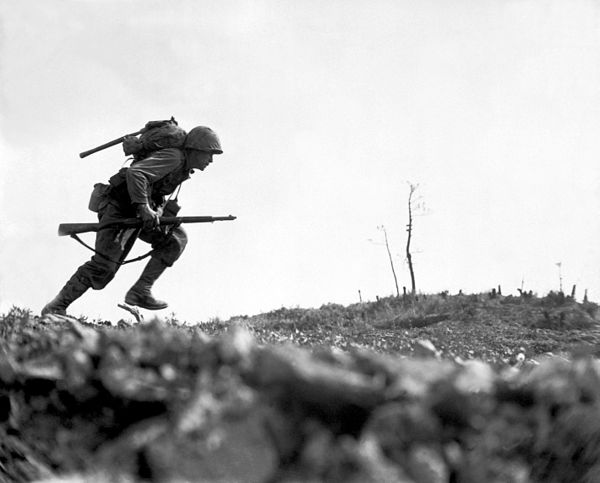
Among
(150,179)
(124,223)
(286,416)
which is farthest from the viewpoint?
(124,223)

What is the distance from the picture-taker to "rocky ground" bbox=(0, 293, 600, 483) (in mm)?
884

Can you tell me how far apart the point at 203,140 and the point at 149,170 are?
710mm

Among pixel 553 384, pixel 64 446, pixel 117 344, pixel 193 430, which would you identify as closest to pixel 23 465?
pixel 64 446

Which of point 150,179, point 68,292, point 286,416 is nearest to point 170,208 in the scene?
point 150,179

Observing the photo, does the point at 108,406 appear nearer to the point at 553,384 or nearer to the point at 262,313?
the point at 553,384

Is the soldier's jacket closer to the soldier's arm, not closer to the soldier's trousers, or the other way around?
the soldier's arm

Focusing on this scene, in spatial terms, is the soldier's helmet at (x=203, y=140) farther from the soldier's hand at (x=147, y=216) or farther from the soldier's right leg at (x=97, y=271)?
the soldier's right leg at (x=97, y=271)

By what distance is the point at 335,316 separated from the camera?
16.2 meters

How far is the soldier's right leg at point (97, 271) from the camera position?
21.7 feet

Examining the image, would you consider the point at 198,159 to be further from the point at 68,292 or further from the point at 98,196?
the point at 68,292

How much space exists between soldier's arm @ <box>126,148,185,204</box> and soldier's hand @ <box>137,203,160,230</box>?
59mm

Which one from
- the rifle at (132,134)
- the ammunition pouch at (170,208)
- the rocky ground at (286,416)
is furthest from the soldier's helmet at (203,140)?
the rocky ground at (286,416)

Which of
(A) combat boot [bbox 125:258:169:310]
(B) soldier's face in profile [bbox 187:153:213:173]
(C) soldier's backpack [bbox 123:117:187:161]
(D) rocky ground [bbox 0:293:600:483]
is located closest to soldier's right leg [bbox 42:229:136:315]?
(A) combat boot [bbox 125:258:169:310]

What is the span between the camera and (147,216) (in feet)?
20.5
